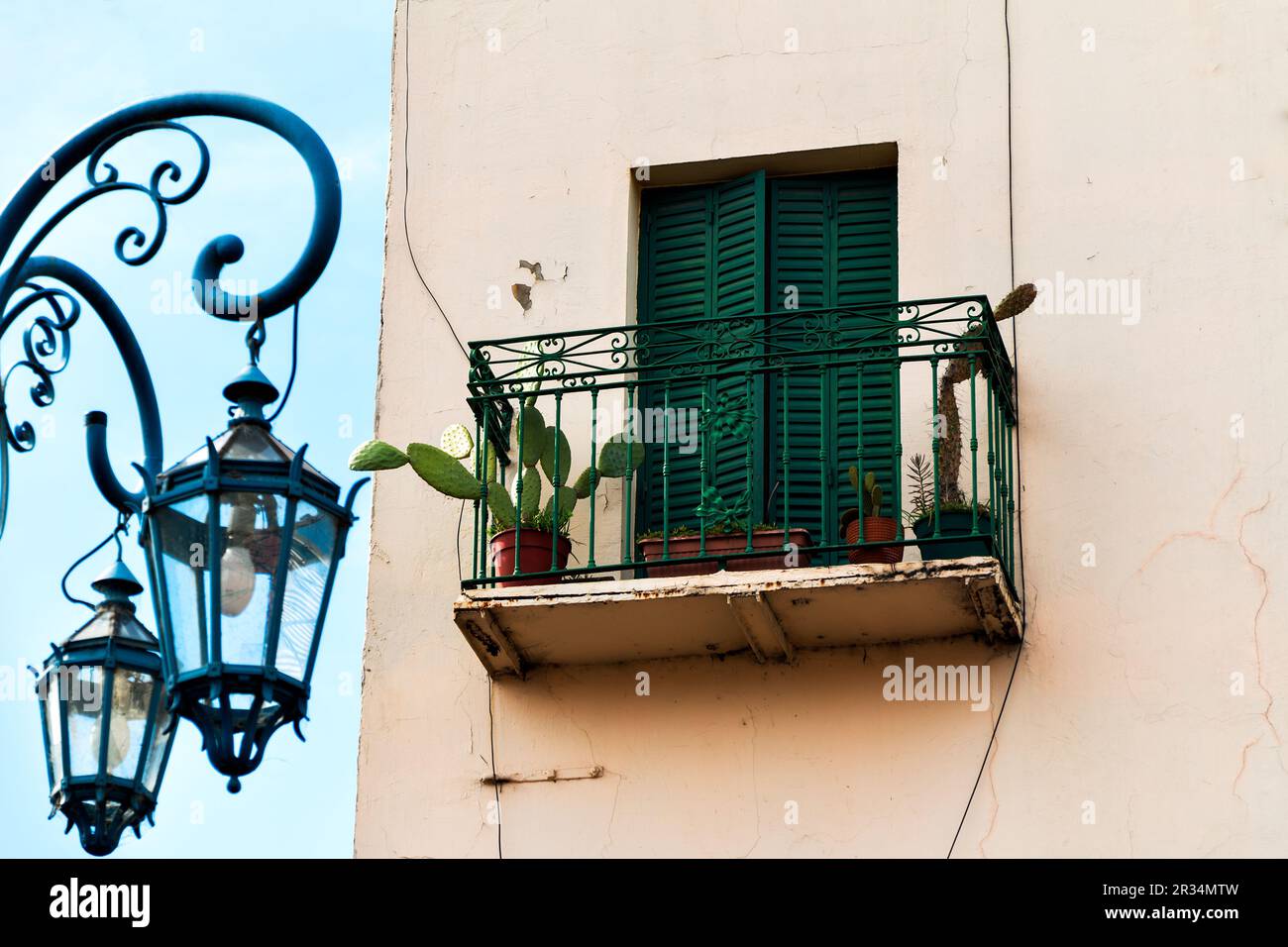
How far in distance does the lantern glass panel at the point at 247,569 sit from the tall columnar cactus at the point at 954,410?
3866 mm

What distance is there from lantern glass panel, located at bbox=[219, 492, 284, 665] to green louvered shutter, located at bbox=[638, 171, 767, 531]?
3770mm

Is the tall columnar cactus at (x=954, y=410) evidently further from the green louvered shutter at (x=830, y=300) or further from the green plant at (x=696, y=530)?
the green plant at (x=696, y=530)

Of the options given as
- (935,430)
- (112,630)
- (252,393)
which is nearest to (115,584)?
(112,630)

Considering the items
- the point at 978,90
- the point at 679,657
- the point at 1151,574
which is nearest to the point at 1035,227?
the point at 978,90

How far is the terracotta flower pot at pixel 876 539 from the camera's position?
9.72m

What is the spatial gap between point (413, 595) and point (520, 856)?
1.37 meters

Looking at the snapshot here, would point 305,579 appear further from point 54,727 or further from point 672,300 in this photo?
point 672,300

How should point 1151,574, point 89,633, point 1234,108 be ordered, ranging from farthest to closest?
point 1234,108 < point 1151,574 < point 89,633

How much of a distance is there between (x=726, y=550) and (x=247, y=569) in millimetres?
3572

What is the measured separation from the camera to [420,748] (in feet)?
33.9

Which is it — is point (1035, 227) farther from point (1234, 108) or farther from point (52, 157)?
point (52, 157)

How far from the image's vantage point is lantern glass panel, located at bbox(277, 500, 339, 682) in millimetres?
6578

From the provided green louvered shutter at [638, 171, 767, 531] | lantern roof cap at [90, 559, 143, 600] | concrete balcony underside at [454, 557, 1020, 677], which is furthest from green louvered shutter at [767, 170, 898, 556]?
lantern roof cap at [90, 559, 143, 600]

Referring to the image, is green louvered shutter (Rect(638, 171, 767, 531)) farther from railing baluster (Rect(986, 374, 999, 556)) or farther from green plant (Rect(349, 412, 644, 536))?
railing baluster (Rect(986, 374, 999, 556))
